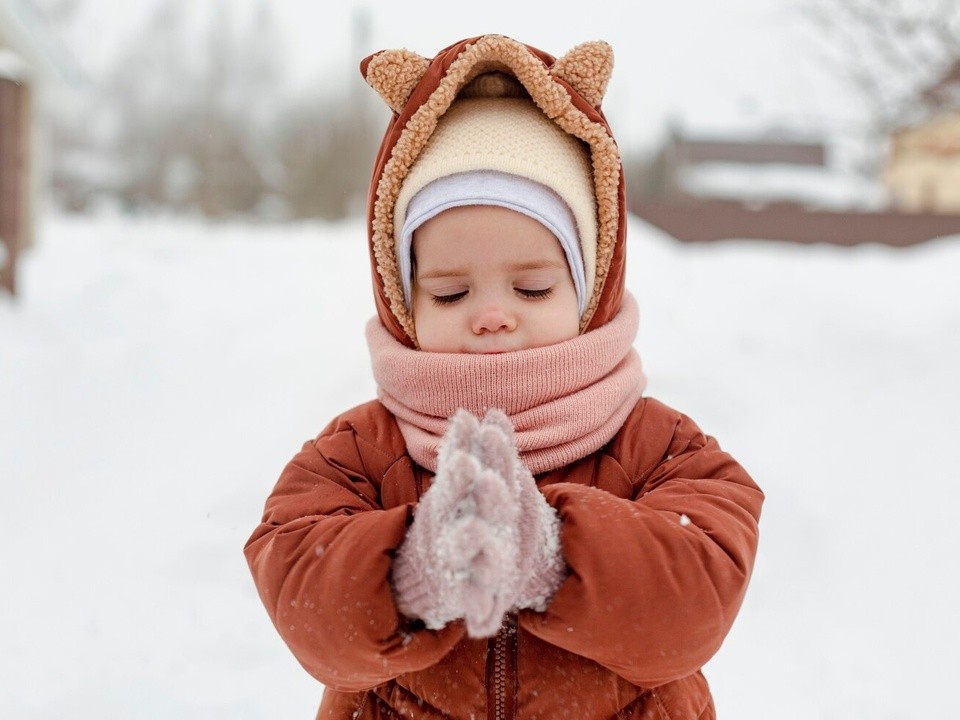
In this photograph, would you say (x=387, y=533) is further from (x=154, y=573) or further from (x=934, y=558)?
(x=934, y=558)

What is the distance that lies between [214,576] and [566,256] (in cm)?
220

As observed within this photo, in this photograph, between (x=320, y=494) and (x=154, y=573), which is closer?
(x=320, y=494)

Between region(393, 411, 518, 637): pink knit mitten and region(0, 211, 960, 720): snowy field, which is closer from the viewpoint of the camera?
region(393, 411, 518, 637): pink knit mitten

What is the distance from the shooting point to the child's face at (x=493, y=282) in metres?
1.53

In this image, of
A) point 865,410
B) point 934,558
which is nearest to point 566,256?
point 934,558

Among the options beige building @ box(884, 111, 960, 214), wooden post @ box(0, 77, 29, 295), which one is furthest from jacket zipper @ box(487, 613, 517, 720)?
beige building @ box(884, 111, 960, 214)

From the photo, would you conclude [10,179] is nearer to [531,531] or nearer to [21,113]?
[21,113]

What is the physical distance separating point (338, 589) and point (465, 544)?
27cm

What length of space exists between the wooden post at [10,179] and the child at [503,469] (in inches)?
251

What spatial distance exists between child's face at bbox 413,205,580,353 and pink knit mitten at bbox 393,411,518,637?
1.21 feet

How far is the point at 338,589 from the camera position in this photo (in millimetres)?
1254

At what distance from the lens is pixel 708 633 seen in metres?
1.28

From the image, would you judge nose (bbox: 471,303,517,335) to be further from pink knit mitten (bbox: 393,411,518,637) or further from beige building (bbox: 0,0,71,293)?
beige building (bbox: 0,0,71,293)

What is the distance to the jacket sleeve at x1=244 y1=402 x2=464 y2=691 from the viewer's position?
124 cm
